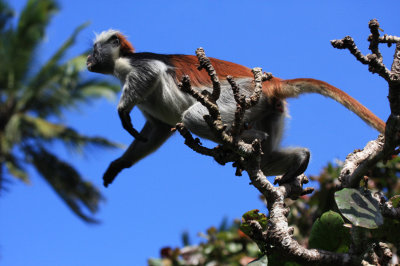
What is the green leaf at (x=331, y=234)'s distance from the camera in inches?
112

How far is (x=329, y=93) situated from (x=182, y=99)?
64.5 inches

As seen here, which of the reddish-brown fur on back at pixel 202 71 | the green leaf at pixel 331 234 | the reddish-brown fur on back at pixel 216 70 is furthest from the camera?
the reddish-brown fur on back at pixel 202 71

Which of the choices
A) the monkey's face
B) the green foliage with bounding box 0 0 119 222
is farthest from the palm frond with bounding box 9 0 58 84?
the monkey's face

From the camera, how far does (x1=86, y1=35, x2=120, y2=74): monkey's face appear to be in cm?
626

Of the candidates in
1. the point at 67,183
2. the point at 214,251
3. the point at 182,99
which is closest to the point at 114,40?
the point at 182,99

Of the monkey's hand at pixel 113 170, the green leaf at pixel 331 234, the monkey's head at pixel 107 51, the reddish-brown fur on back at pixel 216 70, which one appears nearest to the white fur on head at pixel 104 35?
the monkey's head at pixel 107 51

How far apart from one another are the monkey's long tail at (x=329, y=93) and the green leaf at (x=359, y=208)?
4.37 ft

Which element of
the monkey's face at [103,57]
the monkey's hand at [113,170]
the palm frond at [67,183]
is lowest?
the monkey's hand at [113,170]

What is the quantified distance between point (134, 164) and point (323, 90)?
2600 mm

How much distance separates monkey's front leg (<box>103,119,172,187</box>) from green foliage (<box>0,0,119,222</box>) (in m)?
24.3

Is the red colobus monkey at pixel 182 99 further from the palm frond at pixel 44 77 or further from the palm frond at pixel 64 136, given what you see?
the palm frond at pixel 44 77

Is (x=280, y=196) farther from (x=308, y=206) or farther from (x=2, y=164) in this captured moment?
(x=2, y=164)

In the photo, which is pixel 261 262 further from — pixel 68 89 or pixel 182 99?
pixel 68 89

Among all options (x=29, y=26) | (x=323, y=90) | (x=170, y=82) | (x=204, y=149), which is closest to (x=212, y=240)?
(x=170, y=82)
